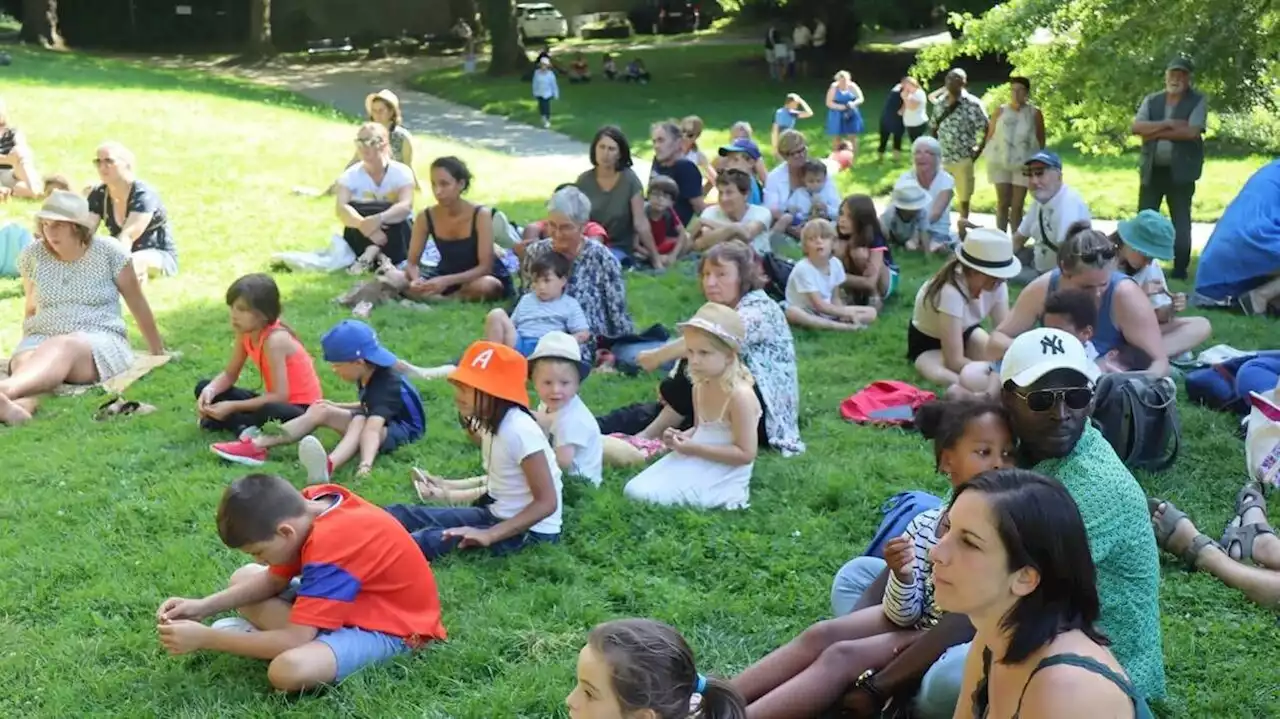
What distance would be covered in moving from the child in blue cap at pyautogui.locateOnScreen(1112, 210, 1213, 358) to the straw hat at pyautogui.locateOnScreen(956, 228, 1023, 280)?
0.93m

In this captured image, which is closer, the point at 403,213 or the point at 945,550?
the point at 945,550

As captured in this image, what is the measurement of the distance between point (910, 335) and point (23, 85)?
54.6 feet

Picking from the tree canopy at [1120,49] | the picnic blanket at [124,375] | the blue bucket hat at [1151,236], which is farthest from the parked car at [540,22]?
the blue bucket hat at [1151,236]

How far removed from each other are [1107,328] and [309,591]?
466 centimetres

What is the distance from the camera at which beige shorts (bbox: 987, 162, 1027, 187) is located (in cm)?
1242

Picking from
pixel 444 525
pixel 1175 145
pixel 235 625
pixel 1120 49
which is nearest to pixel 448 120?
pixel 1120 49

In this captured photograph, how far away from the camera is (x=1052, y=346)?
4.06 m

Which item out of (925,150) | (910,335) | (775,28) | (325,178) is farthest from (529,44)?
(910,335)

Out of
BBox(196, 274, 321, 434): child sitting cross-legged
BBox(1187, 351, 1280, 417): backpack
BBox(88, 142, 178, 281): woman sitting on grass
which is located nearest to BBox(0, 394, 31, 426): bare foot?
BBox(196, 274, 321, 434): child sitting cross-legged

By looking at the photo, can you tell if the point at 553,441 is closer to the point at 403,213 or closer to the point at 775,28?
the point at 403,213

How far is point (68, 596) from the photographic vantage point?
16.7ft

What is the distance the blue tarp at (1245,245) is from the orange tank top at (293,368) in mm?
6945

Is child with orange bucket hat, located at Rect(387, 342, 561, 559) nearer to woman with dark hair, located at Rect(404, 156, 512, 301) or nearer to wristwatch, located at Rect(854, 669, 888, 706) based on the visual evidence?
wristwatch, located at Rect(854, 669, 888, 706)

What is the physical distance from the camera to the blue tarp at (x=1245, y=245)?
30.9 feet
